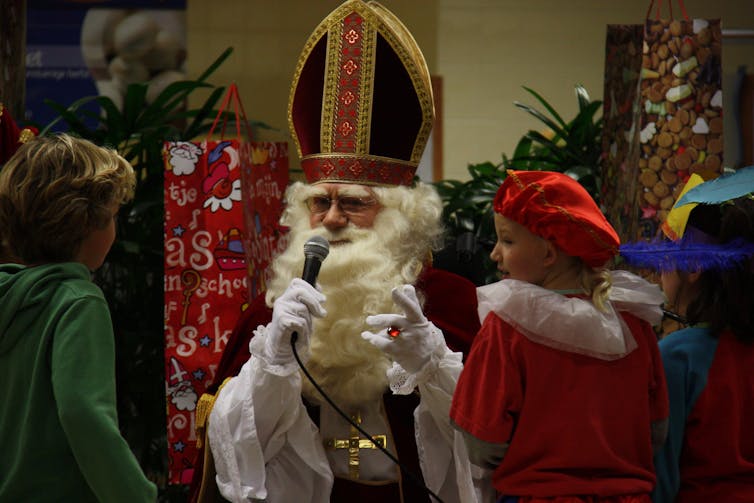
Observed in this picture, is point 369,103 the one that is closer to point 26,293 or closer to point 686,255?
point 686,255

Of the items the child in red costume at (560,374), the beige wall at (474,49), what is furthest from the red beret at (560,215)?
the beige wall at (474,49)

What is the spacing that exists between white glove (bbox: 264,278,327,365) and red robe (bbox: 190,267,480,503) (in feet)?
1.17

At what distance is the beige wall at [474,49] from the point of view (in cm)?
591

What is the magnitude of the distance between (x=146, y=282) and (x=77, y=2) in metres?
2.10

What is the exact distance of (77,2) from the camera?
5.91 meters

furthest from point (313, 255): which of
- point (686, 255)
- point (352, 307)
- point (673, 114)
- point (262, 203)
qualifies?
point (673, 114)

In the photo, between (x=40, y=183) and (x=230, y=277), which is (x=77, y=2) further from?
(x=40, y=183)

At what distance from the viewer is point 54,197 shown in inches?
89.3

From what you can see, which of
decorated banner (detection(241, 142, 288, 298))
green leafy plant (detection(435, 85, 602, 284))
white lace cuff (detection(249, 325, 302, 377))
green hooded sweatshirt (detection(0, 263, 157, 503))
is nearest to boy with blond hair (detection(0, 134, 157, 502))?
green hooded sweatshirt (detection(0, 263, 157, 503))

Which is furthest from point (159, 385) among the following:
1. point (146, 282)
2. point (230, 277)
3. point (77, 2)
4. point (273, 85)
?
point (77, 2)

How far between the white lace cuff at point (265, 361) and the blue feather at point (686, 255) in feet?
2.83

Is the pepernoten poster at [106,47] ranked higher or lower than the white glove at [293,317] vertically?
higher

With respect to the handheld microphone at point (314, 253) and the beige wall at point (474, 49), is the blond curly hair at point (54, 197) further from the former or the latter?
the beige wall at point (474, 49)

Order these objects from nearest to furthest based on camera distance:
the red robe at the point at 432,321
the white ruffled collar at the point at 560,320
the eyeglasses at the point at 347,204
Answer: the white ruffled collar at the point at 560,320, the red robe at the point at 432,321, the eyeglasses at the point at 347,204
